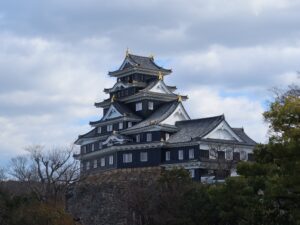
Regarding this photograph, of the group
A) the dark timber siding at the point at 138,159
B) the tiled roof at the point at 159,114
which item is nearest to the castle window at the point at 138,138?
the tiled roof at the point at 159,114

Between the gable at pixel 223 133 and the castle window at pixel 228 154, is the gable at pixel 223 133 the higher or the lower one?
the higher one

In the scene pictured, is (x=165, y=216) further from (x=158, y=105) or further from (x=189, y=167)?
(x=158, y=105)

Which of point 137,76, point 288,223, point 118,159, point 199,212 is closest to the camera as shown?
point 288,223

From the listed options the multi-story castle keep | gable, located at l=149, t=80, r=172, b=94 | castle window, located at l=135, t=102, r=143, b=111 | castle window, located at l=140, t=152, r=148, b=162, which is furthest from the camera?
gable, located at l=149, t=80, r=172, b=94

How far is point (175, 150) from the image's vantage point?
2124 inches

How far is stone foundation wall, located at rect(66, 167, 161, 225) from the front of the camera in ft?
147

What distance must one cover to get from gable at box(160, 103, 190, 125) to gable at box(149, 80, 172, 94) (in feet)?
10.9

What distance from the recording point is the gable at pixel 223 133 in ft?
175

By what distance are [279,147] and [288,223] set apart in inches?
198

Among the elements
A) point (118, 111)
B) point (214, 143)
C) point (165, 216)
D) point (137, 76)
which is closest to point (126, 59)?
point (137, 76)

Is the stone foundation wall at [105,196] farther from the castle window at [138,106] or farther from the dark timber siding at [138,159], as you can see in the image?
the castle window at [138,106]

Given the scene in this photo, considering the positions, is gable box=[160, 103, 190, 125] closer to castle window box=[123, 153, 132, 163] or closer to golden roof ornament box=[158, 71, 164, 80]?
golden roof ornament box=[158, 71, 164, 80]

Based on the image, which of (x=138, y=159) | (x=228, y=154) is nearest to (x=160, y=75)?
(x=138, y=159)

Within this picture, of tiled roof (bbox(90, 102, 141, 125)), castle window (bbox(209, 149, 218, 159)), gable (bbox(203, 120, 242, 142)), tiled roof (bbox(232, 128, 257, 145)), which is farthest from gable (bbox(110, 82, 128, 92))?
castle window (bbox(209, 149, 218, 159))
